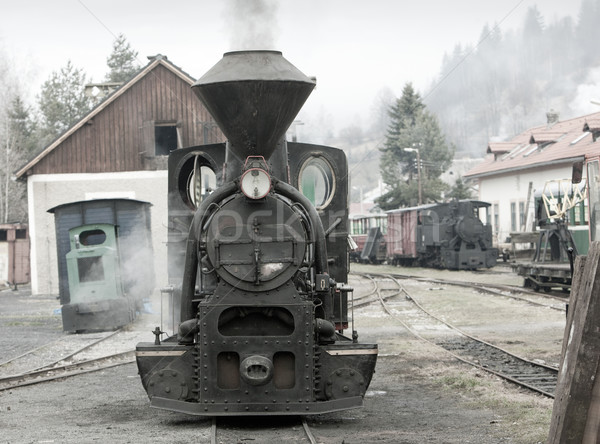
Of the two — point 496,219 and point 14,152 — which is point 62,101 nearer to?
point 14,152

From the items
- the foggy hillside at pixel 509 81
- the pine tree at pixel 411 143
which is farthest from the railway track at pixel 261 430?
the foggy hillside at pixel 509 81

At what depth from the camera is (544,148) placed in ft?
136

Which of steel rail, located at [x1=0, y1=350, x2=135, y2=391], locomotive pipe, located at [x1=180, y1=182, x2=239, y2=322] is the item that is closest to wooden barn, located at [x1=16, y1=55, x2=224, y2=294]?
steel rail, located at [x1=0, y1=350, x2=135, y2=391]

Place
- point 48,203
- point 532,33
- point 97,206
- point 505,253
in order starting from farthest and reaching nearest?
point 532,33, point 505,253, point 48,203, point 97,206

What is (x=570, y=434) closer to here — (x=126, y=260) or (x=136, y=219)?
(x=126, y=260)

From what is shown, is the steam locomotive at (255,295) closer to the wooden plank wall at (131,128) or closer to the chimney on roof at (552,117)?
the wooden plank wall at (131,128)

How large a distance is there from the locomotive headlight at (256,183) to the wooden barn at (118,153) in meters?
19.2

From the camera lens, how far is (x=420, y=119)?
59969 mm

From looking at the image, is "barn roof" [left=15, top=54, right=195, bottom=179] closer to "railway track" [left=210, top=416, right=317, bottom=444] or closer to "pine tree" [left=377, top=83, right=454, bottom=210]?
"railway track" [left=210, top=416, right=317, bottom=444]

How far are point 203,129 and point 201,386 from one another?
65.5 ft

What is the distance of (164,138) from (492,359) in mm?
17642

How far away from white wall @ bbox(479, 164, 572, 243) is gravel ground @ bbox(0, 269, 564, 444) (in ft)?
90.0

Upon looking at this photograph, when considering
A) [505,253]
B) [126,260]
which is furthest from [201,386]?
[505,253]

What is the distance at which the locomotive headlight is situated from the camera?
701 centimetres
